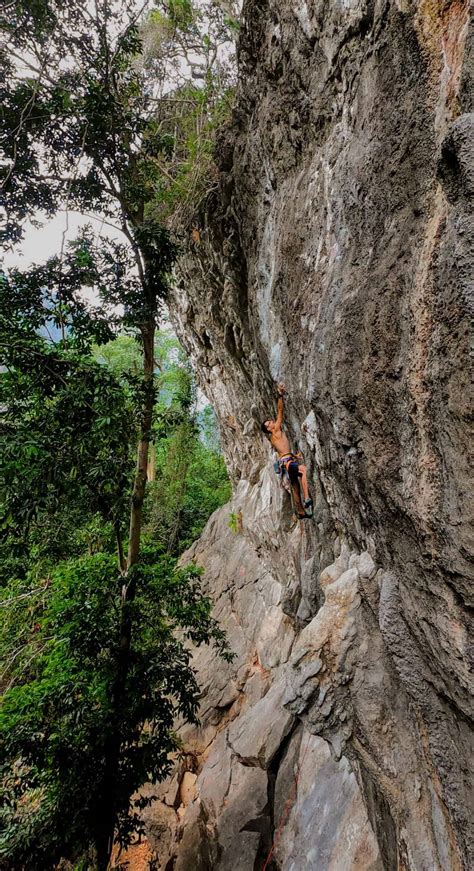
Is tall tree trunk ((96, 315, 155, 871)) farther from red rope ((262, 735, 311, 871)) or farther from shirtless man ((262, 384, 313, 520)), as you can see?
red rope ((262, 735, 311, 871))

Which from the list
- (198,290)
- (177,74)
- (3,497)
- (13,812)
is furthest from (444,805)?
(177,74)

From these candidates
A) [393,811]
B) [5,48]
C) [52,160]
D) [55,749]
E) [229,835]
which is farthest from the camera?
[229,835]

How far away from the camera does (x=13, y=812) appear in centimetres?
402

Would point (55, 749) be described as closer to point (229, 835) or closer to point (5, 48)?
point (229, 835)

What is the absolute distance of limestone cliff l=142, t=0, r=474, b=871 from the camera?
1847mm

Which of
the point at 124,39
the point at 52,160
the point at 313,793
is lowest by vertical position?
the point at 313,793

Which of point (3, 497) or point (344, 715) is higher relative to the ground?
point (3, 497)

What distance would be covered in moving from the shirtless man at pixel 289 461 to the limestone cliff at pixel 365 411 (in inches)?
11.8

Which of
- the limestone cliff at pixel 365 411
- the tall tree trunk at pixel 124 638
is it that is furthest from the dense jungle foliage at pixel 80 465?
the limestone cliff at pixel 365 411

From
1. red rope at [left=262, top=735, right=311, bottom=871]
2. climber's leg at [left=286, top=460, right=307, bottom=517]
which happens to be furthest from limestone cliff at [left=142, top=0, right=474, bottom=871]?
climber's leg at [left=286, top=460, right=307, bottom=517]

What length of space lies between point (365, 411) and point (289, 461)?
12.1ft

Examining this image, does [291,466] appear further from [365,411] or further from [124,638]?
[365,411]

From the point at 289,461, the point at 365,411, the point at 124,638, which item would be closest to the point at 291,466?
the point at 289,461

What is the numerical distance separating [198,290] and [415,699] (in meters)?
8.59
